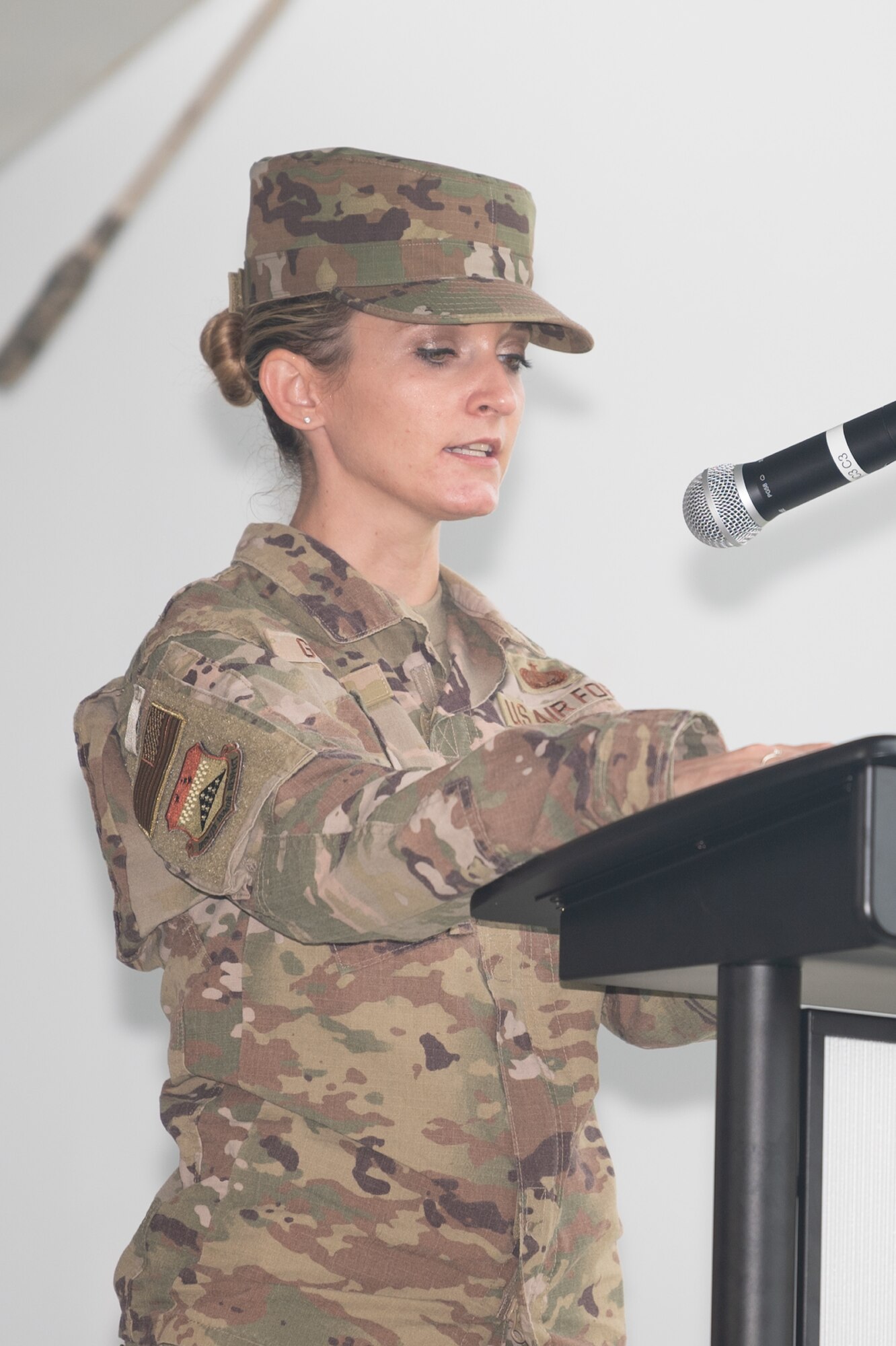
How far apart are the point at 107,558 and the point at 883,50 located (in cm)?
140

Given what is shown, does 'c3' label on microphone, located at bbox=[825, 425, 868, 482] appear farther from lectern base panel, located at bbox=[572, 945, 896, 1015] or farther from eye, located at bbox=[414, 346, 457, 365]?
eye, located at bbox=[414, 346, 457, 365]

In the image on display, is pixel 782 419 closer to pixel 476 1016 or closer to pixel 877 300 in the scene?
pixel 877 300

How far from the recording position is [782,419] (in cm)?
239

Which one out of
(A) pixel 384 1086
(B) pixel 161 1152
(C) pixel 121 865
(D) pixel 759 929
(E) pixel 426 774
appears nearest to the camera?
(D) pixel 759 929

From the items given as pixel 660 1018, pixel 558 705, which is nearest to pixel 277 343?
pixel 558 705

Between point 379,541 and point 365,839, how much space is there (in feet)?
1.81

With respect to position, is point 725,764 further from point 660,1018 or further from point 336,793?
point 660,1018

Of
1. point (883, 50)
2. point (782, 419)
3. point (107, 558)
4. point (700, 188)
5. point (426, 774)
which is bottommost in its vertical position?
point (426, 774)

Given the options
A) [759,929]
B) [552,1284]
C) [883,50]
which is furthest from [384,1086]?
[883,50]

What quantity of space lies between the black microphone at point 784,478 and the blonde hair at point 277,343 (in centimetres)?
49

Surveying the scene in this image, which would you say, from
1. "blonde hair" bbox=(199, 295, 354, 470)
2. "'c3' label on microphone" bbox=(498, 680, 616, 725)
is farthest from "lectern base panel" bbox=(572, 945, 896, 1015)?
"blonde hair" bbox=(199, 295, 354, 470)

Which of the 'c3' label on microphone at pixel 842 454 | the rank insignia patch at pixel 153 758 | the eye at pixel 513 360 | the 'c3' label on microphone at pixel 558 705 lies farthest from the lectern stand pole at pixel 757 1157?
the eye at pixel 513 360

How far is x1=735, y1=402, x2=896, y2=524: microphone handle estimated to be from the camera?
0.83 meters

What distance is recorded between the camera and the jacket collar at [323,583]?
126 cm
